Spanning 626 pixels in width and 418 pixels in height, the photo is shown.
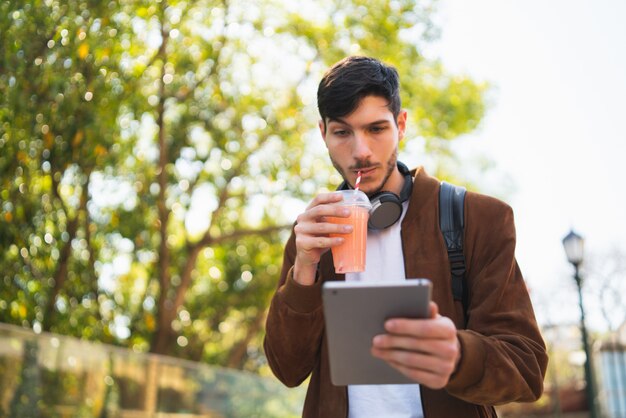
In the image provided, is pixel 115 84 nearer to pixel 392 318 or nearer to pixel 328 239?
pixel 328 239

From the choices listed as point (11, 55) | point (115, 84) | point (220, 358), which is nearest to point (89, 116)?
point (115, 84)

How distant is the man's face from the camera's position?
7.72 ft

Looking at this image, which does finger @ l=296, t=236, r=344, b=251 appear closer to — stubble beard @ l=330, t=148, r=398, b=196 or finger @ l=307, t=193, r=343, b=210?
finger @ l=307, t=193, r=343, b=210

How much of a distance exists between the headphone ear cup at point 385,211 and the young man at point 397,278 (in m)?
0.04

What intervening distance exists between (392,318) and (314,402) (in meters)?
0.81

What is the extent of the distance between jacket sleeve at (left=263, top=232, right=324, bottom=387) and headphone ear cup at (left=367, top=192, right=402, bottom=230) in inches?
10.0

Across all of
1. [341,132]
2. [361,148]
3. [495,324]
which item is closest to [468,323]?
[495,324]

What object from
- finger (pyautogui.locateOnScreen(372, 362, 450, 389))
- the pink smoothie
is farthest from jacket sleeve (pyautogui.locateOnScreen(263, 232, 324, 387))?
finger (pyautogui.locateOnScreen(372, 362, 450, 389))

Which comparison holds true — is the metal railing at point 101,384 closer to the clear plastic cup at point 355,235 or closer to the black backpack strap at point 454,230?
the clear plastic cup at point 355,235

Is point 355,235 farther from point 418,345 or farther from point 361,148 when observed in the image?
point 418,345

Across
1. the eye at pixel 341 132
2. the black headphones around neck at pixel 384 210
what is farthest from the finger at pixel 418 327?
the eye at pixel 341 132

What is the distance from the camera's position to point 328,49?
11992 mm

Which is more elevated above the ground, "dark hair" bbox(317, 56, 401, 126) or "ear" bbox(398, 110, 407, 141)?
"dark hair" bbox(317, 56, 401, 126)

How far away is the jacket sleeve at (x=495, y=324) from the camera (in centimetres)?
181
